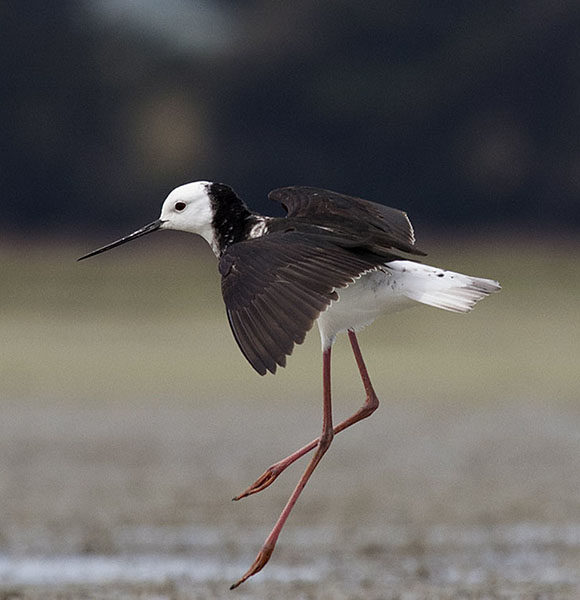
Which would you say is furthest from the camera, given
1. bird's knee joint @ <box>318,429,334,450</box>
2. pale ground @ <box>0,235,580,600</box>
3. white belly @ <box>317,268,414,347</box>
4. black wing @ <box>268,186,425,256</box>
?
pale ground @ <box>0,235,580,600</box>

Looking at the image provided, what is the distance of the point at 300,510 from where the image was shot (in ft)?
40.1

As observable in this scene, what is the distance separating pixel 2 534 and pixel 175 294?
23.2 metres

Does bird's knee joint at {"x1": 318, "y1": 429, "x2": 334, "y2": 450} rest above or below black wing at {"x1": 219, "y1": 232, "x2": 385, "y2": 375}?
below

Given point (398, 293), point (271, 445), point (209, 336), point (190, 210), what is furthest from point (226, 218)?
point (209, 336)

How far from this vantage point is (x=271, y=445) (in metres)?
16.7

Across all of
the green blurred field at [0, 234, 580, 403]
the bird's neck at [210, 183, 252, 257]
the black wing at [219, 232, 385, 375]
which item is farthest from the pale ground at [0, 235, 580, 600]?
the black wing at [219, 232, 385, 375]

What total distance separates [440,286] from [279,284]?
671mm

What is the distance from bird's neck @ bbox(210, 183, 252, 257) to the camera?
→ 23.3 feet

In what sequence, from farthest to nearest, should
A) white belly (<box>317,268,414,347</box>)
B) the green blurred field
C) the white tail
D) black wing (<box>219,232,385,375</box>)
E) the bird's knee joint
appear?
1. the green blurred field
2. the bird's knee joint
3. white belly (<box>317,268,414,347</box>)
4. the white tail
5. black wing (<box>219,232,385,375</box>)

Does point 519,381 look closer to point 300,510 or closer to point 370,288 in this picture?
Result: point 300,510

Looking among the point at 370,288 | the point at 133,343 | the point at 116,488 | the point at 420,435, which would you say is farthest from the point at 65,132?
the point at 370,288

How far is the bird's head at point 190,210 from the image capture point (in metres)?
7.11

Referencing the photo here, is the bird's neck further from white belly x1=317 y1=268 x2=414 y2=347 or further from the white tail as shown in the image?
the white tail

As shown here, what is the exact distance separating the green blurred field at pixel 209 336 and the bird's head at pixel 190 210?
565 inches
